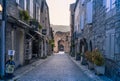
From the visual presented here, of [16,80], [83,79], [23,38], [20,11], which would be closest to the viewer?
[16,80]

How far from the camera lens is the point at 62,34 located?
203ft

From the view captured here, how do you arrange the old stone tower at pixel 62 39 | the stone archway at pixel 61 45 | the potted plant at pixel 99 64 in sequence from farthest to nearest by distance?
the stone archway at pixel 61 45, the old stone tower at pixel 62 39, the potted plant at pixel 99 64

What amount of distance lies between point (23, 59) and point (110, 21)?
8.07m

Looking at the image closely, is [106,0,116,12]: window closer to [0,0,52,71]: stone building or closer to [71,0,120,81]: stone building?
[71,0,120,81]: stone building

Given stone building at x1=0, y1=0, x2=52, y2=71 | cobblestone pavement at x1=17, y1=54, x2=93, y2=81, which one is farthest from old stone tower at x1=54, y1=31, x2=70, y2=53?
cobblestone pavement at x1=17, y1=54, x2=93, y2=81

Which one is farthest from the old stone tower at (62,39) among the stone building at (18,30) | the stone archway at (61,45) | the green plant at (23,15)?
the green plant at (23,15)

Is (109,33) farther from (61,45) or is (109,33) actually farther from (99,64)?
(61,45)

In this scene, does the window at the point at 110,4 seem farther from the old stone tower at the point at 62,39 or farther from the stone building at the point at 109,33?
the old stone tower at the point at 62,39

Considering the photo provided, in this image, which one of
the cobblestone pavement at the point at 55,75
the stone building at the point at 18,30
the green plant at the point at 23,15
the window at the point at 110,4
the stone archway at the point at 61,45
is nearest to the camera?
the cobblestone pavement at the point at 55,75

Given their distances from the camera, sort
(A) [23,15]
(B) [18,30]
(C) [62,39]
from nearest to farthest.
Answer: (B) [18,30], (A) [23,15], (C) [62,39]

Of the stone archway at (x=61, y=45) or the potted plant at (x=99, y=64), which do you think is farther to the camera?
the stone archway at (x=61, y=45)

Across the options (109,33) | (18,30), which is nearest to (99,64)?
(109,33)

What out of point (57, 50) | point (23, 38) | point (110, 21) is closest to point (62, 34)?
point (57, 50)

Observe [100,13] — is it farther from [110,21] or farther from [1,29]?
[1,29]
